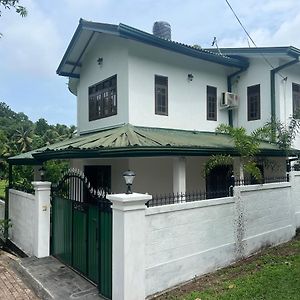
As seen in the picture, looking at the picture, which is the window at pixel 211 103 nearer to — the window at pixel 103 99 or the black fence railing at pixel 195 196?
the window at pixel 103 99

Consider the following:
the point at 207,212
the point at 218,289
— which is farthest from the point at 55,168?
the point at 218,289

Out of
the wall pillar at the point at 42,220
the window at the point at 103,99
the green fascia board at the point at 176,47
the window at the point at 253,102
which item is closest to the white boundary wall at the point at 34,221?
the wall pillar at the point at 42,220

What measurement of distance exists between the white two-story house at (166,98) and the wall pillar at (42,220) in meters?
1.05

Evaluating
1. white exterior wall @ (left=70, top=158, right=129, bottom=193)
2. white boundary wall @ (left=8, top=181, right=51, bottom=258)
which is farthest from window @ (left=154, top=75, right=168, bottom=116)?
white boundary wall @ (left=8, top=181, right=51, bottom=258)

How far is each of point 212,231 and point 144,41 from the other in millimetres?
6355

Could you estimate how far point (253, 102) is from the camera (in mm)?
13430

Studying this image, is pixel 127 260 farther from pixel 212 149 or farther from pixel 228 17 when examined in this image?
pixel 228 17

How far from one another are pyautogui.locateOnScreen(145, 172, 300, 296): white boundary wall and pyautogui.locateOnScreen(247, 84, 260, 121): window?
3.78 meters

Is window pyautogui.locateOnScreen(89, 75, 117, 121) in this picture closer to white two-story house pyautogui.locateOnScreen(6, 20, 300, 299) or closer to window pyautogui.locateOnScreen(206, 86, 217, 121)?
white two-story house pyautogui.locateOnScreen(6, 20, 300, 299)

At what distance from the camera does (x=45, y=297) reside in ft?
21.5

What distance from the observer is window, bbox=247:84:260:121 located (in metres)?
13.3

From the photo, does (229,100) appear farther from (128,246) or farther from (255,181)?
(128,246)

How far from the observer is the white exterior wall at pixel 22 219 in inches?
378

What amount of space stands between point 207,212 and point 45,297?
3813mm
